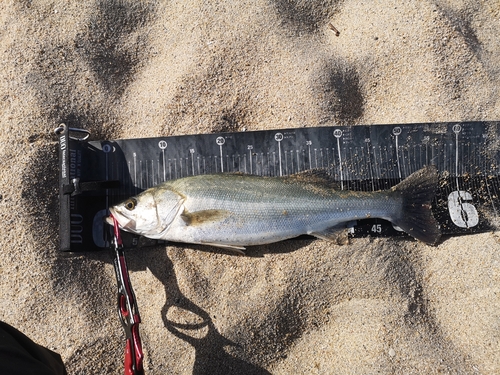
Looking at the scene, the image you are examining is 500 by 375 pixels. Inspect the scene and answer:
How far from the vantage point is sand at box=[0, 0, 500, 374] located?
3.19 meters

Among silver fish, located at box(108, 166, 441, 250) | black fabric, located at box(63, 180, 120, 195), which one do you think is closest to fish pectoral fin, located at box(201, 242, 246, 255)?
silver fish, located at box(108, 166, 441, 250)

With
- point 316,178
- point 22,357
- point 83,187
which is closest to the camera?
point 22,357

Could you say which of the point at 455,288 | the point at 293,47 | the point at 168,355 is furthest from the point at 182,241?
the point at 455,288

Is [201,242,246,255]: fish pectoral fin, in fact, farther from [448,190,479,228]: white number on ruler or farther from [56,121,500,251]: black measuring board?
[448,190,479,228]: white number on ruler

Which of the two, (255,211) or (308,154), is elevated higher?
(308,154)

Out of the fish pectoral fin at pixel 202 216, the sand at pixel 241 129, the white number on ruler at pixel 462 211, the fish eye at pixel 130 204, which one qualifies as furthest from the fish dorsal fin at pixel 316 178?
the fish eye at pixel 130 204

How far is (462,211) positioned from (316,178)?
1.46 metres

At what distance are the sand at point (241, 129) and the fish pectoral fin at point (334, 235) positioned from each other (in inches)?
4.5

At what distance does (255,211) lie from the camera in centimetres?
324

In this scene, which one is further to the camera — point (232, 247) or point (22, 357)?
point (232, 247)

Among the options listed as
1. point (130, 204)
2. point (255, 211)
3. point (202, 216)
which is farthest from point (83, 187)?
point (255, 211)

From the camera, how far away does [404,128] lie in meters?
3.55

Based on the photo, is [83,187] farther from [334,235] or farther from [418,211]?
[418,211]

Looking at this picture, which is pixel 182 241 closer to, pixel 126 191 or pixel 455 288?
pixel 126 191
